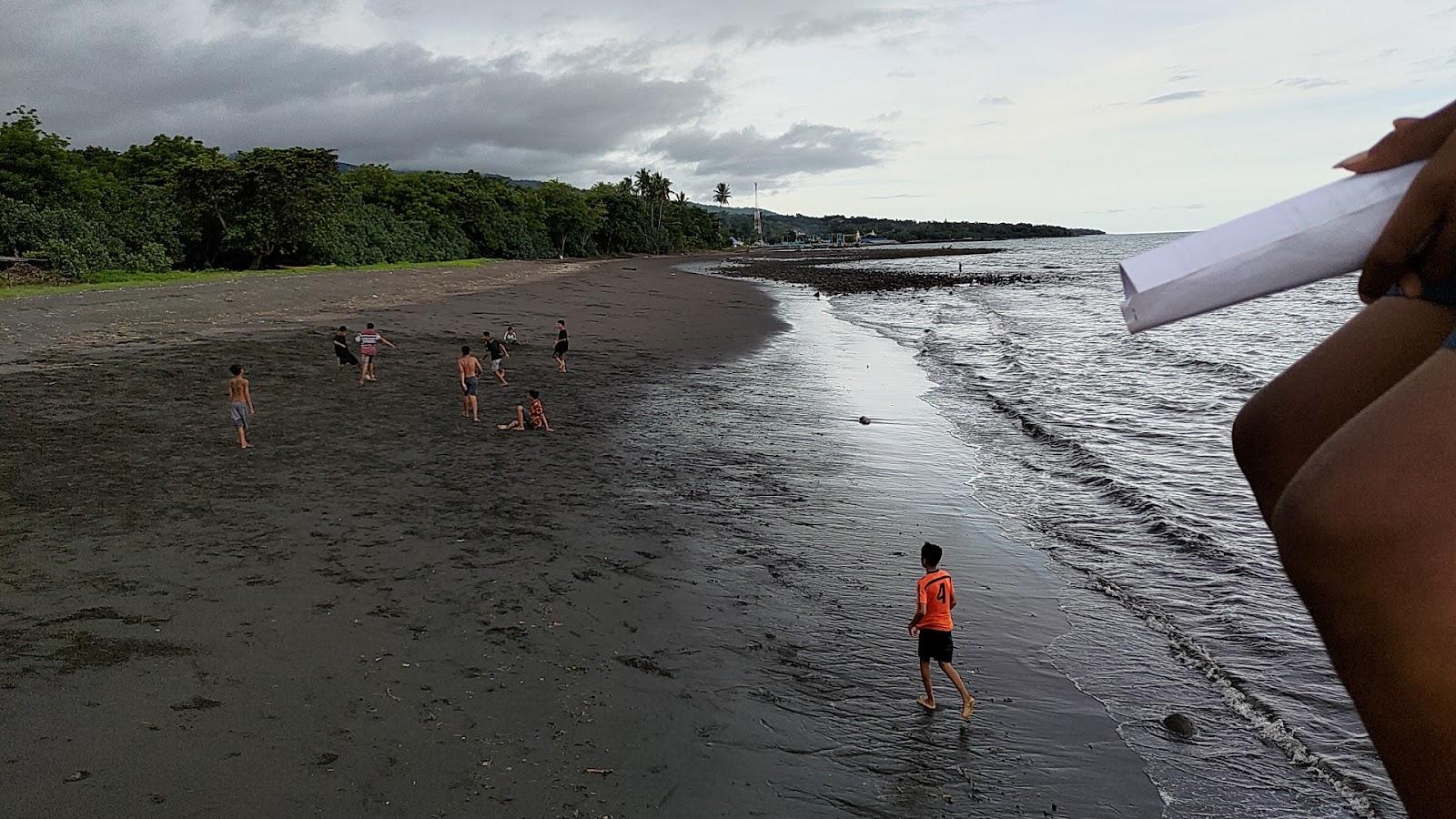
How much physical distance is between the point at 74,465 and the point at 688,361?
604 inches

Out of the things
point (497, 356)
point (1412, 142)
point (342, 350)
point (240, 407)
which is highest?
point (1412, 142)

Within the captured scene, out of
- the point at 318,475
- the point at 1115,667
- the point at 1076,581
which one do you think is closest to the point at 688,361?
the point at 318,475

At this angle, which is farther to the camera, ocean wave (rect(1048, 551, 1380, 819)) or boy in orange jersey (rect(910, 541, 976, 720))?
boy in orange jersey (rect(910, 541, 976, 720))

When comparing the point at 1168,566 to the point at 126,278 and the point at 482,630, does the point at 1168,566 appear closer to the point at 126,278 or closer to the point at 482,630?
the point at 482,630

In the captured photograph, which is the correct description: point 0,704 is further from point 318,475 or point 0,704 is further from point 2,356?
point 2,356

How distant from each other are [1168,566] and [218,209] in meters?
54.9

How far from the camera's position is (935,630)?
6.85m

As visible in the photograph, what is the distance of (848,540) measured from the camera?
10.5 metres

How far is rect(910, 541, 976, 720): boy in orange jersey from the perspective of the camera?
684cm

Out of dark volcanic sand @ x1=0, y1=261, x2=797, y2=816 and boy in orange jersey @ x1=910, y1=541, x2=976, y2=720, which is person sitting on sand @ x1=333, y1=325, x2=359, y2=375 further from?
boy in orange jersey @ x1=910, y1=541, x2=976, y2=720

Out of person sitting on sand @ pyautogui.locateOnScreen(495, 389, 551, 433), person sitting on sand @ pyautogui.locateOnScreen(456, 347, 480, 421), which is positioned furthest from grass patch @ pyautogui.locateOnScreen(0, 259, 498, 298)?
person sitting on sand @ pyautogui.locateOnScreen(495, 389, 551, 433)

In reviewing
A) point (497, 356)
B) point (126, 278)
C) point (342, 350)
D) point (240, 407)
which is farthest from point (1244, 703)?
point (126, 278)

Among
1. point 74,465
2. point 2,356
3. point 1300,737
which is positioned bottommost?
point 1300,737

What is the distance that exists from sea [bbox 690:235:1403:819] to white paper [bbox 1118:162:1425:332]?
53 millimetres
